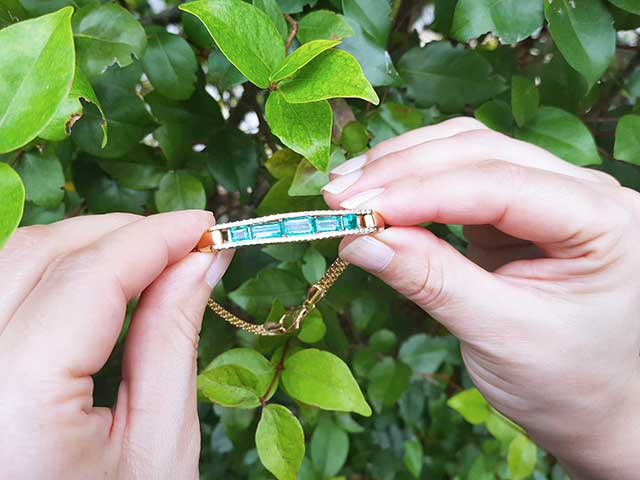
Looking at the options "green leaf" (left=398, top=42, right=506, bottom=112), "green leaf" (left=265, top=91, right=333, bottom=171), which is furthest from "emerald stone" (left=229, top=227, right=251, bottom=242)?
"green leaf" (left=398, top=42, right=506, bottom=112)

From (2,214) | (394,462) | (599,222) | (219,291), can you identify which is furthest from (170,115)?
(394,462)

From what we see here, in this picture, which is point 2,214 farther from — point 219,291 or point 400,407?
point 400,407

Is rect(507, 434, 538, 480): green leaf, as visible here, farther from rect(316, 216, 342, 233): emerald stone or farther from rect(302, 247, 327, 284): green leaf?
rect(316, 216, 342, 233): emerald stone

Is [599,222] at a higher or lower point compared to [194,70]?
lower

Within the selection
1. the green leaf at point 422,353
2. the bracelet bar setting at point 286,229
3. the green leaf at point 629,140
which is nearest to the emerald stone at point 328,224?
the bracelet bar setting at point 286,229

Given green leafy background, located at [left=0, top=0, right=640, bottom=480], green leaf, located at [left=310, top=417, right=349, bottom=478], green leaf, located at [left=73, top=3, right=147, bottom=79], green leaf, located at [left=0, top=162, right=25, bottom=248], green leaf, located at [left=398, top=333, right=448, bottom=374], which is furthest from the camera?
green leaf, located at [left=398, top=333, right=448, bottom=374]

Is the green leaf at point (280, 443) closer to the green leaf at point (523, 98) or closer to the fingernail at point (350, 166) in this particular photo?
the fingernail at point (350, 166)

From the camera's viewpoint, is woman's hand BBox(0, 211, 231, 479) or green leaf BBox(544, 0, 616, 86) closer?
woman's hand BBox(0, 211, 231, 479)
